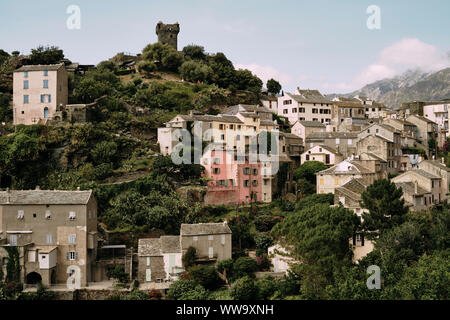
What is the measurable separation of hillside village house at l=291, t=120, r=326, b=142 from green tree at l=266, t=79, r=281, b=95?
73.3 ft

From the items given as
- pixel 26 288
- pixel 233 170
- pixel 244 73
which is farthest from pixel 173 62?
pixel 26 288

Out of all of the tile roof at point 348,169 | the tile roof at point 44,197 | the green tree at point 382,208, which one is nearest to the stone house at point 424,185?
the tile roof at point 348,169

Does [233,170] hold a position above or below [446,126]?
below

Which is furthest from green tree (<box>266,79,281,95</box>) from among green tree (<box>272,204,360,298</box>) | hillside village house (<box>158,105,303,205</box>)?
green tree (<box>272,204,360,298</box>)

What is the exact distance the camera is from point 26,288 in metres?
42.4

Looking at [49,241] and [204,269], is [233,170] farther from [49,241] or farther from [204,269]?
[49,241]

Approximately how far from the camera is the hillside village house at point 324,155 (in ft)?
208

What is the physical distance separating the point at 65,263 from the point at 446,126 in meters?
62.4

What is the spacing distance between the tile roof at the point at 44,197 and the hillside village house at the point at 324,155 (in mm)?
28982

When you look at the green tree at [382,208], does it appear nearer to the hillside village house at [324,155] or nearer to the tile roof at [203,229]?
the tile roof at [203,229]

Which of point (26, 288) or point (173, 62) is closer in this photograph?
point (26, 288)

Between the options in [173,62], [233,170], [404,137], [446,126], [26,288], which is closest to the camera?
[26,288]

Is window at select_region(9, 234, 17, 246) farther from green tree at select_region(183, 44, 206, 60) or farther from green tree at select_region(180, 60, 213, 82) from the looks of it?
green tree at select_region(183, 44, 206, 60)

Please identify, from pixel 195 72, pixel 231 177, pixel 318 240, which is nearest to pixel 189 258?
pixel 318 240
